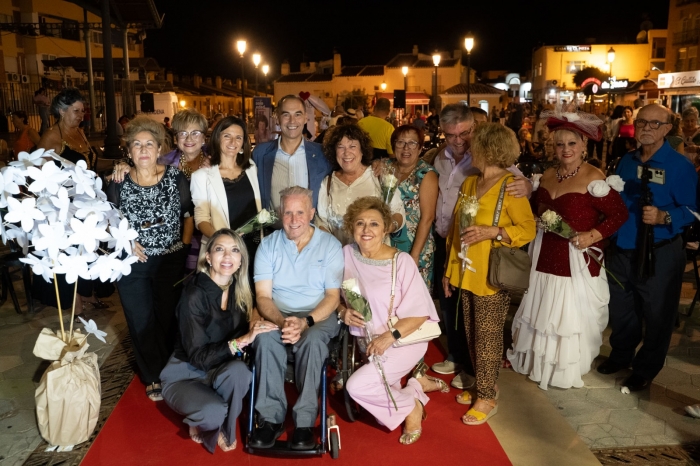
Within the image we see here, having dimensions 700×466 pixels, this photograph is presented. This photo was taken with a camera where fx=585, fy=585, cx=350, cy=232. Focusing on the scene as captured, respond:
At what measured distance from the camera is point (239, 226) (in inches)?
169

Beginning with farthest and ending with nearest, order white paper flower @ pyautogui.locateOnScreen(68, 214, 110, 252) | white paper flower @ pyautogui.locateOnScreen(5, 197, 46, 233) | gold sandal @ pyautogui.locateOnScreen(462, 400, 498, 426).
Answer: gold sandal @ pyautogui.locateOnScreen(462, 400, 498, 426)
white paper flower @ pyautogui.locateOnScreen(68, 214, 110, 252)
white paper flower @ pyautogui.locateOnScreen(5, 197, 46, 233)

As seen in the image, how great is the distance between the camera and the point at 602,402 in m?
4.02

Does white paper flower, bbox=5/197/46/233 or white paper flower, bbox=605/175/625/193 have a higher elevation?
white paper flower, bbox=605/175/625/193

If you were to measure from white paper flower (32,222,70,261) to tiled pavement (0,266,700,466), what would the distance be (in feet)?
4.21

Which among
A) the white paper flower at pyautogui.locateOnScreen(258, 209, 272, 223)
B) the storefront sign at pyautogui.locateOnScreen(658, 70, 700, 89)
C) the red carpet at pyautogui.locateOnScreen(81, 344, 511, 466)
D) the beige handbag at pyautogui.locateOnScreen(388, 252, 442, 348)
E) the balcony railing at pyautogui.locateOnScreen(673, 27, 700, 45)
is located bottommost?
the red carpet at pyautogui.locateOnScreen(81, 344, 511, 466)

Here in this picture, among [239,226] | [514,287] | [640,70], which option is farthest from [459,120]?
[640,70]

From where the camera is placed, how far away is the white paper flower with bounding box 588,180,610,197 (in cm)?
377

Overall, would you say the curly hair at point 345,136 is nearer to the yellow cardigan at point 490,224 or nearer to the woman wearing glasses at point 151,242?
the yellow cardigan at point 490,224

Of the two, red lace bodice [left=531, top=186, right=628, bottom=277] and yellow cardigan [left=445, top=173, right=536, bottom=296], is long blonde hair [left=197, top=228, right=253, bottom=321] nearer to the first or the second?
yellow cardigan [left=445, top=173, right=536, bottom=296]

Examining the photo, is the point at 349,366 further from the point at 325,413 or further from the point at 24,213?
the point at 24,213

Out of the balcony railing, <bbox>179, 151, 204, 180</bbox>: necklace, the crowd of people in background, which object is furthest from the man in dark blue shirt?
the balcony railing

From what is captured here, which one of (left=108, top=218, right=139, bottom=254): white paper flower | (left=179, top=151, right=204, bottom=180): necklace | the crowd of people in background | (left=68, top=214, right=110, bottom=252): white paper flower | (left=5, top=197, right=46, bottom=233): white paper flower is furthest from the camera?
(left=179, top=151, right=204, bottom=180): necklace

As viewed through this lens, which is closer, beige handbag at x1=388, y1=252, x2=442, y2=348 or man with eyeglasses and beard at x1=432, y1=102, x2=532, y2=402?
beige handbag at x1=388, y1=252, x2=442, y2=348

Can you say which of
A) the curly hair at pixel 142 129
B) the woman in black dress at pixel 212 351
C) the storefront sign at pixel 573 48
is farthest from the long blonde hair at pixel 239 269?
the storefront sign at pixel 573 48
